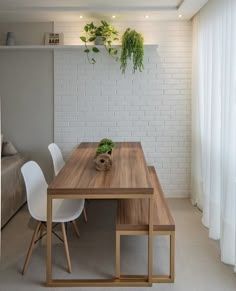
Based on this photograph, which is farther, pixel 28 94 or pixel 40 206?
pixel 28 94

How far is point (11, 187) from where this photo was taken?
3797 mm

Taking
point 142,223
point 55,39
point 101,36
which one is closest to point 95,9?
point 101,36

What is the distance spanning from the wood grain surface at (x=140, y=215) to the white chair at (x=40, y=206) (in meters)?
0.37

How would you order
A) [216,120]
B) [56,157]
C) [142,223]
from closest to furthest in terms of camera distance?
[142,223]
[216,120]
[56,157]

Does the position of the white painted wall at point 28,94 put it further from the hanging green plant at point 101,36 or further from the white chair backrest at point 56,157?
the white chair backrest at point 56,157

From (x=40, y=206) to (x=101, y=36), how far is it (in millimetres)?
2382

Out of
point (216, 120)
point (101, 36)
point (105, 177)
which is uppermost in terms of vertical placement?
point (101, 36)

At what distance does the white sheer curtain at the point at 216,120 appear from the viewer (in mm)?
2756

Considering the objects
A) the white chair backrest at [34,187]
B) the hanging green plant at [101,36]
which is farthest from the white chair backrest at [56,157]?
the hanging green plant at [101,36]

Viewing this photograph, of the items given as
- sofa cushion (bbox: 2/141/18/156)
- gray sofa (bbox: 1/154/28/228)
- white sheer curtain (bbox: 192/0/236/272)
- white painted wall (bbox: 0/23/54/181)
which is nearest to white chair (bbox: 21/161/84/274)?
gray sofa (bbox: 1/154/28/228)

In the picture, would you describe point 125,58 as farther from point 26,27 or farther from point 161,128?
point 26,27

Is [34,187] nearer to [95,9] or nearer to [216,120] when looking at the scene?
[216,120]

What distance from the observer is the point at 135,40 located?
412cm

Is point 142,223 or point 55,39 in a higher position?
point 55,39
